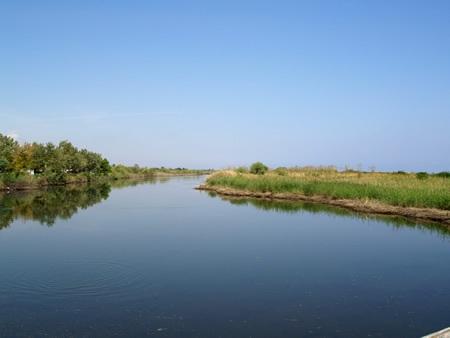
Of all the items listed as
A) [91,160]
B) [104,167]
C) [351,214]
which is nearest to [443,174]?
[351,214]

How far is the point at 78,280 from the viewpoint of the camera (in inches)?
341

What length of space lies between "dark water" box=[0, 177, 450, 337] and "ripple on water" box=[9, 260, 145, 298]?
0.03m

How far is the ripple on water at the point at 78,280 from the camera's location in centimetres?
787

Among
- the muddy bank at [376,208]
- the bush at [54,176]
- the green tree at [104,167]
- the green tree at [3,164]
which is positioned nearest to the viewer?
the muddy bank at [376,208]

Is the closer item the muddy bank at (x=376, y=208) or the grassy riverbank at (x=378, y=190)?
the muddy bank at (x=376, y=208)

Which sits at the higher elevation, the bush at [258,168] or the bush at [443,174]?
the bush at [258,168]

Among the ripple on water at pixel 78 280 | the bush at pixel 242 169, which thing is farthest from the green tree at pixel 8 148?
the ripple on water at pixel 78 280

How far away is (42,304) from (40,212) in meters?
17.6

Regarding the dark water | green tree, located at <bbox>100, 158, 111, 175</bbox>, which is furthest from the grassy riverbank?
green tree, located at <bbox>100, 158, 111, 175</bbox>

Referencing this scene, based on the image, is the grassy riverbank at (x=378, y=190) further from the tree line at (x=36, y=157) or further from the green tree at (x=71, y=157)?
the green tree at (x=71, y=157)

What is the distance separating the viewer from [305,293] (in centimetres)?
791

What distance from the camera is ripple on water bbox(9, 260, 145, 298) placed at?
310 inches

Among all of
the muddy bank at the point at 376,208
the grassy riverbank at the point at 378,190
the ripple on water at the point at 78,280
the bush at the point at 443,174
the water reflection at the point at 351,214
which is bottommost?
the ripple on water at the point at 78,280

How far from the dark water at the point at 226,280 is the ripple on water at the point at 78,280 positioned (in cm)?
3
